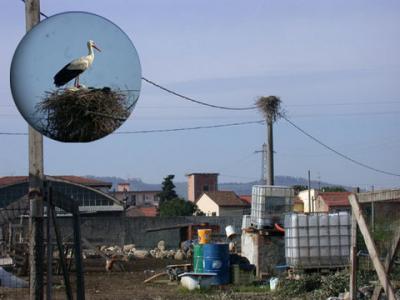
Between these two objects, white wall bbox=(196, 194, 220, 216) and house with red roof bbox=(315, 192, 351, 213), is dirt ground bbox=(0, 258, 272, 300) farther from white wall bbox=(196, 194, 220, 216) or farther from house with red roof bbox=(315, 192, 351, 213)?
white wall bbox=(196, 194, 220, 216)

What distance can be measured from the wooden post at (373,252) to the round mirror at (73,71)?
2959 millimetres

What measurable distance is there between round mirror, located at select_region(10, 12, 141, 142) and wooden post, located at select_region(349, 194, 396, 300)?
9.71ft

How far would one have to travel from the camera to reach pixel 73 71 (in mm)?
6047

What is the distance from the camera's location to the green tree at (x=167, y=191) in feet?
339

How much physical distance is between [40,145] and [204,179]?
5658 inches

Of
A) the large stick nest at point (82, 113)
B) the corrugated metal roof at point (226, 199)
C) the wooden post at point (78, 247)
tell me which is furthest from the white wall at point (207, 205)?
the large stick nest at point (82, 113)

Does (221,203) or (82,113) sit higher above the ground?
(82,113)

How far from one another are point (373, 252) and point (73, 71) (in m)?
3.52

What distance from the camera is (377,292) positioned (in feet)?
27.7

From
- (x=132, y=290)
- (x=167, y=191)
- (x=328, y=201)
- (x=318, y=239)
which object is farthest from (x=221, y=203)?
(x=132, y=290)

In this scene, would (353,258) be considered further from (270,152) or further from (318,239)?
(270,152)

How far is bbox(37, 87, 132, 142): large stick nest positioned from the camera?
244 inches

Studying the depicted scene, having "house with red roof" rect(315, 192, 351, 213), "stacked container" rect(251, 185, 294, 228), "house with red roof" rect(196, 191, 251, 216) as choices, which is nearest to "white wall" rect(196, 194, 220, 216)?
"house with red roof" rect(196, 191, 251, 216)

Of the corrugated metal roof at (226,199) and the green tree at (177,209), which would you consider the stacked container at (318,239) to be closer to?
the green tree at (177,209)
